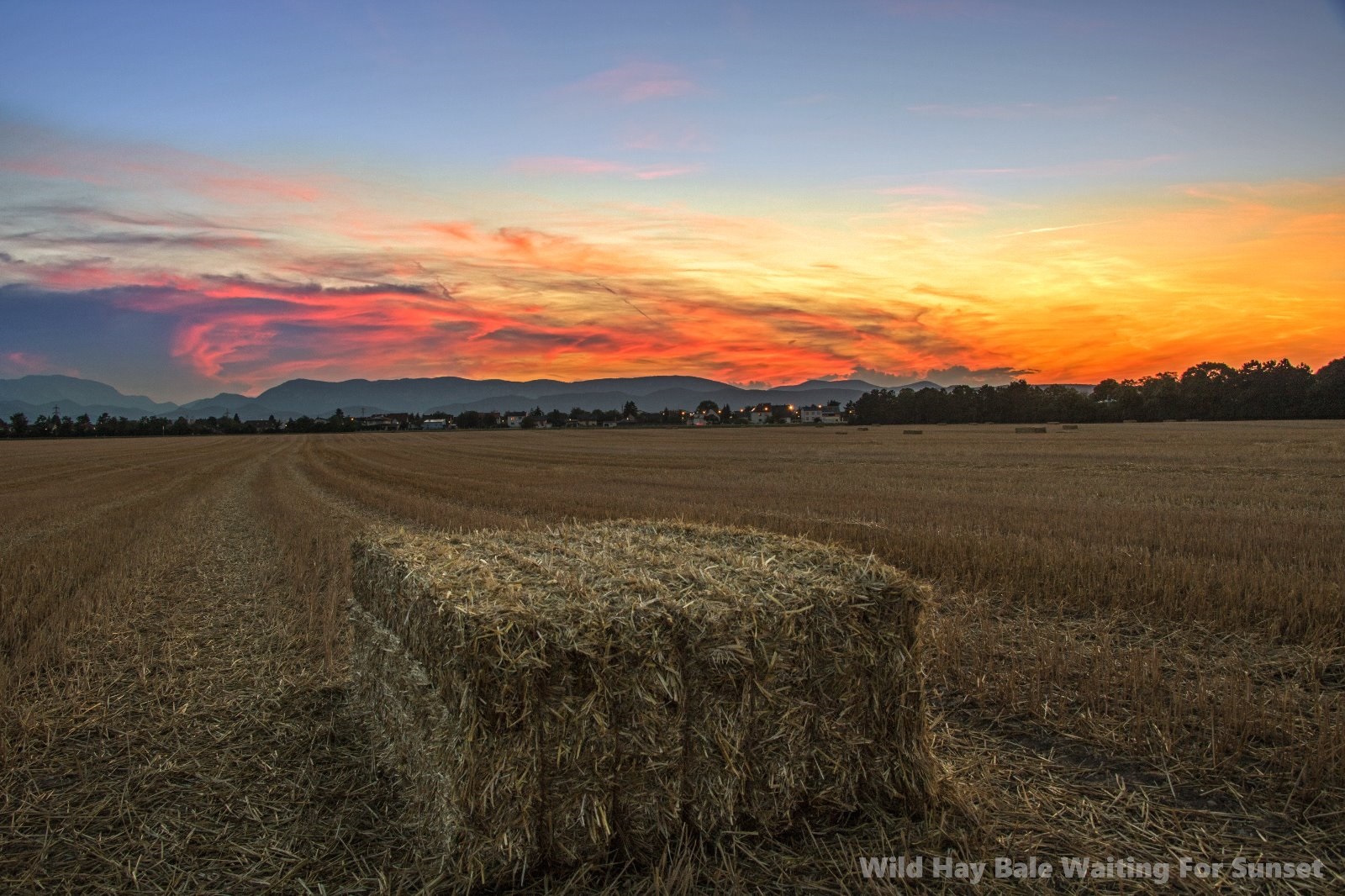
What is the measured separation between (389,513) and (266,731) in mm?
12798

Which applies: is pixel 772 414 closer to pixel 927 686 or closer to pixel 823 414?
pixel 823 414

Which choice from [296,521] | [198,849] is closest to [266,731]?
[198,849]

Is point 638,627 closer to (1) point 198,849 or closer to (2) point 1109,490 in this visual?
(1) point 198,849

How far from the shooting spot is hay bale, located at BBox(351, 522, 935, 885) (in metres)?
3.50

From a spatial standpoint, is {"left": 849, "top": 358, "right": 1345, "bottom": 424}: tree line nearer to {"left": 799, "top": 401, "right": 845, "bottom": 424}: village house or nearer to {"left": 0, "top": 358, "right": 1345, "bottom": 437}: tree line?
{"left": 0, "top": 358, "right": 1345, "bottom": 437}: tree line

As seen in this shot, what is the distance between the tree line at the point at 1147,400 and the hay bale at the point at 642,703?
110436 mm

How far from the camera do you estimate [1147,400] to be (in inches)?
4131

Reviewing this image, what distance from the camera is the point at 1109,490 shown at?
18359 mm

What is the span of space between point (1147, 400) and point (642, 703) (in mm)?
121981

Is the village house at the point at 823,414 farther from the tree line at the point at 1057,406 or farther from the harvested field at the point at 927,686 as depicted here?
the harvested field at the point at 927,686

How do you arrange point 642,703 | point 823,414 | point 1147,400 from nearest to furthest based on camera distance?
point 642,703 → point 1147,400 → point 823,414

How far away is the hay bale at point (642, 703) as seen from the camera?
3504mm

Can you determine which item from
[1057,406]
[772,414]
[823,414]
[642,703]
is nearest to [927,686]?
[642,703]

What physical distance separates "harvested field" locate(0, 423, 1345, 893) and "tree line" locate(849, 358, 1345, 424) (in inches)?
3927
